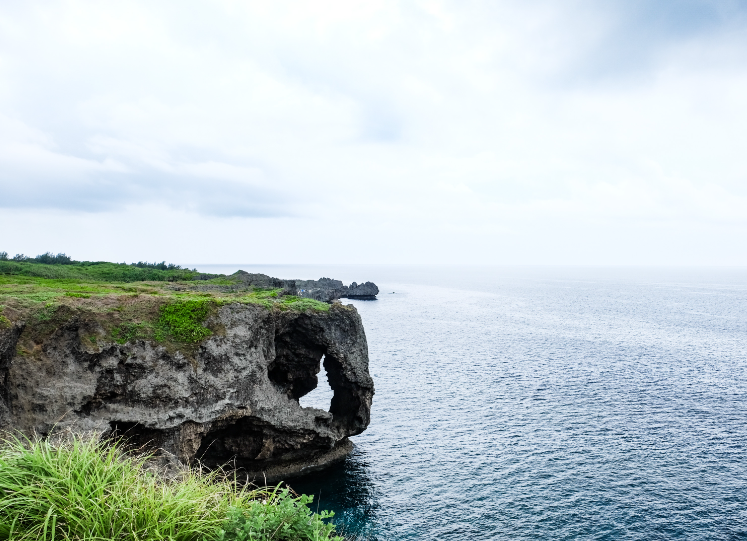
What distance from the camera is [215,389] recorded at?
26344 millimetres

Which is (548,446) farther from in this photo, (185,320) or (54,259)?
(54,259)

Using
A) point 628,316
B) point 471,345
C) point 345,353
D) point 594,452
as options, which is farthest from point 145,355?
point 628,316

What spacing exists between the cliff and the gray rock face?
6cm

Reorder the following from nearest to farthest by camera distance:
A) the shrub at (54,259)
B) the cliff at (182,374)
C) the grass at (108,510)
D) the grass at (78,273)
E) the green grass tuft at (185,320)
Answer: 1. the grass at (108,510)
2. the cliff at (182,374)
3. the green grass tuft at (185,320)
4. the grass at (78,273)
5. the shrub at (54,259)

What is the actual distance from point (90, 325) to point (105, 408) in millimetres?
4340

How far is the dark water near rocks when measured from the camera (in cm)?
2541

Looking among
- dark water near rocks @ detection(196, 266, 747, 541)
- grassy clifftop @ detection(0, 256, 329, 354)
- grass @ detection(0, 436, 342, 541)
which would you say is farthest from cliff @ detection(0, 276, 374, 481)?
grass @ detection(0, 436, 342, 541)

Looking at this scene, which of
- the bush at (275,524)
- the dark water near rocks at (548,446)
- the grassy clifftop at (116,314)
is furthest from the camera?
the dark water near rocks at (548,446)

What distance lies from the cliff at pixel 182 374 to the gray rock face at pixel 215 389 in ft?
0.19

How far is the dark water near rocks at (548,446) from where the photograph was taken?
25.4 m

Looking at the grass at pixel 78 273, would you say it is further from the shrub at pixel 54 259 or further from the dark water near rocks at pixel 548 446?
the dark water near rocks at pixel 548 446

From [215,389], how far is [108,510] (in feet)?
63.0

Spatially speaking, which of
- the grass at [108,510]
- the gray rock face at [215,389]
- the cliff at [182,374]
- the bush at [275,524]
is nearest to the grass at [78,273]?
the cliff at [182,374]

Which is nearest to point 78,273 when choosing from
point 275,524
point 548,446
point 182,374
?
point 182,374
